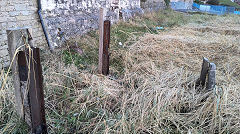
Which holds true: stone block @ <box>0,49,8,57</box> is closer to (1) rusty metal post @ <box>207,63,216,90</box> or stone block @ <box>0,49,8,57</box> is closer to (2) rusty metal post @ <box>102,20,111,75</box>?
(2) rusty metal post @ <box>102,20,111,75</box>

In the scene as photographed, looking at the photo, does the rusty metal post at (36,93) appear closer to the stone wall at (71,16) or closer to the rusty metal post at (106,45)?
the rusty metal post at (106,45)

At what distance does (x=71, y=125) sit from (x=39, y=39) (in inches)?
132

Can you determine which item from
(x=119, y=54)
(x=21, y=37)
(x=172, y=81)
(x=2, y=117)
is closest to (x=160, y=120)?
(x=172, y=81)

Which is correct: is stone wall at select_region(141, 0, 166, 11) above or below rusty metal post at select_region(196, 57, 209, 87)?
above

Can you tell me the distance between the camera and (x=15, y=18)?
4148 mm

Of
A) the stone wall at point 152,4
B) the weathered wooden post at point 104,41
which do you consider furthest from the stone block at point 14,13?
the stone wall at point 152,4

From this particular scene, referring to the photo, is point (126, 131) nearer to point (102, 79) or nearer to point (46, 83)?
point (102, 79)

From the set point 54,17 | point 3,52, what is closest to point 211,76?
point 3,52

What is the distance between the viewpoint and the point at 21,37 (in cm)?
155

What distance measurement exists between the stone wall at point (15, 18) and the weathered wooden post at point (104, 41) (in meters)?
2.09

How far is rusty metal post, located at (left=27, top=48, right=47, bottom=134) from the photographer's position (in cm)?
158

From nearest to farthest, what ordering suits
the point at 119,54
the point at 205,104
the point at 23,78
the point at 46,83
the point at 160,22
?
the point at 23,78 → the point at 205,104 → the point at 46,83 → the point at 119,54 → the point at 160,22

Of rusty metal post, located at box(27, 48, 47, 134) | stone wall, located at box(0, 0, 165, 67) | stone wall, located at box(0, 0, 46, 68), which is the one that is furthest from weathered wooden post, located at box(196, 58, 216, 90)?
stone wall, located at box(0, 0, 165, 67)

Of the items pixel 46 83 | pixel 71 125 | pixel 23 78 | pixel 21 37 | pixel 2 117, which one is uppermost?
pixel 21 37
